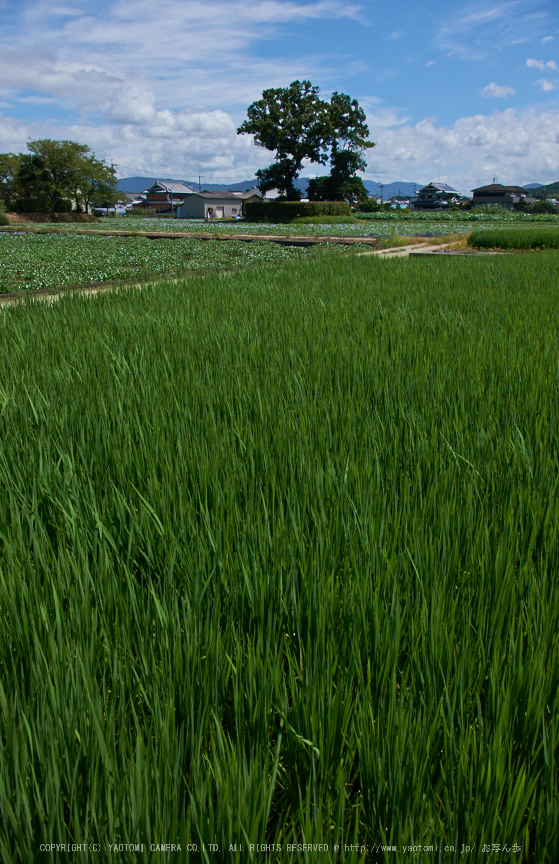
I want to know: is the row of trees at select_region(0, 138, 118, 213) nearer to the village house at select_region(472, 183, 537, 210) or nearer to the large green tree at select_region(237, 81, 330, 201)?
the large green tree at select_region(237, 81, 330, 201)

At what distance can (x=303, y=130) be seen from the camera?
145 feet

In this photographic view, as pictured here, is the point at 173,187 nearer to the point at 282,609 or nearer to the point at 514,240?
Answer: the point at 514,240

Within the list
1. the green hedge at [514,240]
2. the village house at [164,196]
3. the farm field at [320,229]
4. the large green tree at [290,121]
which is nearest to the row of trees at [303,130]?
the large green tree at [290,121]

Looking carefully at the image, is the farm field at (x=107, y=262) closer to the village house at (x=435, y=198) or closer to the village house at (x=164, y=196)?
the village house at (x=435, y=198)

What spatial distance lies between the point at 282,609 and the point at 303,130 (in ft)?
162

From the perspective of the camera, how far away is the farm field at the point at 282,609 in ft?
2.61

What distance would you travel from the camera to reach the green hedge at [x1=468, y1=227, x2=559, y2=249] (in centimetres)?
1852

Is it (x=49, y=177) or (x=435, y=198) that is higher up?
(x=435, y=198)

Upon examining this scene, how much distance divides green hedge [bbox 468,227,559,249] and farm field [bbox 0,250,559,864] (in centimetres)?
1780

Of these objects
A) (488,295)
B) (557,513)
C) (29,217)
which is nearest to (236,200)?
(29,217)

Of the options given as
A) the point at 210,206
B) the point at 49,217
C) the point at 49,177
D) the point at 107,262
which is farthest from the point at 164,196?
the point at 107,262

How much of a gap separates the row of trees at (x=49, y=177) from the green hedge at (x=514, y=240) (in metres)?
39.0

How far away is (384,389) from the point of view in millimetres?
2764

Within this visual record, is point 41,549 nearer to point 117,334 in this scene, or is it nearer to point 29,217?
point 117,334
